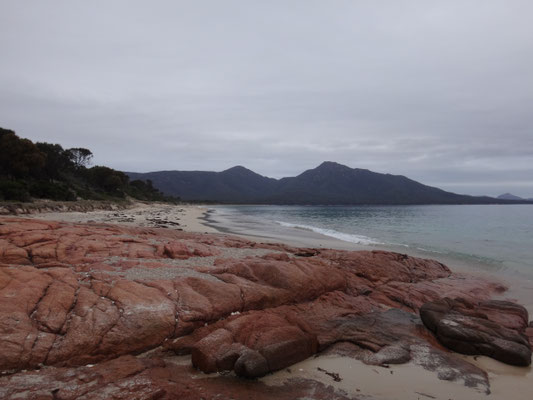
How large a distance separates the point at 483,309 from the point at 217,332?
10254 millimetres

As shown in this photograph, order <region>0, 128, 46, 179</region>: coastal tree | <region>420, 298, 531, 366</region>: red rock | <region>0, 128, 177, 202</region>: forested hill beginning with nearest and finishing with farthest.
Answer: <region>420, 298, 531, 366</region>: red rock
<region>0, 128, 177, 202</region>: forested hill
<region>0, 128, 46, 179</region>: coastal tree

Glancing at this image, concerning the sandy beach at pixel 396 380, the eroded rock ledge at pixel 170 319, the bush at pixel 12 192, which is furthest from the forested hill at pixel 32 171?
the sandy beach at pixel 396 380

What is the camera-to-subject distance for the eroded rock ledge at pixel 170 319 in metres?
6.17

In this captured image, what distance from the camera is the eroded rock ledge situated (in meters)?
6.17

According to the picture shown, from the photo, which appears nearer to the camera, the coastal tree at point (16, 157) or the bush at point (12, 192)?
the bush at point (12, 192)

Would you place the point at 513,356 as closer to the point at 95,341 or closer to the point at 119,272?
the point at 95,341

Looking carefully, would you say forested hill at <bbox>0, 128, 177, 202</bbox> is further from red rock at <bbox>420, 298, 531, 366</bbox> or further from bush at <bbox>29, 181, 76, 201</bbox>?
red rock at <bbox>420, 298, 531, 366</bbox>

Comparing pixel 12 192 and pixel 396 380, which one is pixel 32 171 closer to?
pixel 12 192

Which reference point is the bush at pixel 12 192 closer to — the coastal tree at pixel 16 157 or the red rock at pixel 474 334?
the coastal tree at pixel 16 157

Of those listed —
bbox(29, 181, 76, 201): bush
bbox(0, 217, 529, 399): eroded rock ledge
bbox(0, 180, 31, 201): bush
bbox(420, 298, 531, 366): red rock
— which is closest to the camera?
bbox(0, 217, 529, 399): eroded rock ledge

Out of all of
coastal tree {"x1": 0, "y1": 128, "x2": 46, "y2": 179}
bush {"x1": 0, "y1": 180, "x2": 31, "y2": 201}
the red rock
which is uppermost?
coastal tree {"x1": 0, "y1": 128, "x2": 46, "y2": 179}

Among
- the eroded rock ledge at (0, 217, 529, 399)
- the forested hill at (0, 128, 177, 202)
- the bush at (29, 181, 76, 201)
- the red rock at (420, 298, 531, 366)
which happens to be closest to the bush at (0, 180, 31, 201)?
the forested hill at (0, 128, 177, 202)

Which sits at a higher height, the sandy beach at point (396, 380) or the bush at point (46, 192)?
the bush at point (46, 192)

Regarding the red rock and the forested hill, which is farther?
the forested hill
